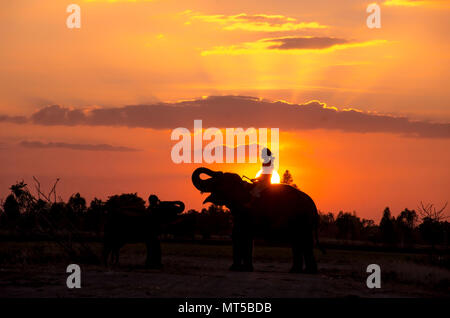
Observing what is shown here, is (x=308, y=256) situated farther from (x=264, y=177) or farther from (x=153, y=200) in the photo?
(x=153, y=200)

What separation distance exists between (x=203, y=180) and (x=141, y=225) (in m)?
3.11

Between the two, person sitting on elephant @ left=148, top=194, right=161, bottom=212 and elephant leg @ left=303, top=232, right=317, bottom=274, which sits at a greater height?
person sitting on elephant @ left=148, top=194, right=161, bottom=212

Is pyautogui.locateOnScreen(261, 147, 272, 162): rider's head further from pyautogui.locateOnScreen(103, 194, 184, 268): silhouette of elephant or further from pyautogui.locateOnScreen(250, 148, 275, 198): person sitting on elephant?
pyautogui.locateOnScreen(103, 194, 184, 268): silhouette of elephant

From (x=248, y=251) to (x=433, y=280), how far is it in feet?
23.0

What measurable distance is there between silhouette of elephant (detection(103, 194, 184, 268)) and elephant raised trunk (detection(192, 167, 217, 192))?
1368 millimetres

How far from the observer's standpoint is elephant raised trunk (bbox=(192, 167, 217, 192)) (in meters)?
28.0

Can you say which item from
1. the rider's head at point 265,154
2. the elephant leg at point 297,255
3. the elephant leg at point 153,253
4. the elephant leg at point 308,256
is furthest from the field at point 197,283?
the rider's head at point 265,154

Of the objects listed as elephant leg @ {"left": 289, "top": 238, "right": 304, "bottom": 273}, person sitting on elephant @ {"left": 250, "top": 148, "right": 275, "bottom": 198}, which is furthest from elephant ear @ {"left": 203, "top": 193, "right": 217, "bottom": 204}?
elephant leg @ {"left": 289, "top": 238, "right": 304, "bottom": 273}

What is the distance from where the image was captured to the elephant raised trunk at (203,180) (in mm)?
27984

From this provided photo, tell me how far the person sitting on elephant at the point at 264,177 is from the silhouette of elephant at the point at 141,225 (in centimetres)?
332

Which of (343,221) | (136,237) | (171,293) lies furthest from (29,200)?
(343,221)

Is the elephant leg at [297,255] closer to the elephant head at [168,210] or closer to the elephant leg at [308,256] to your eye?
the elephant leg at [308,256]
